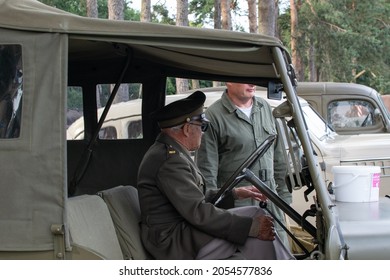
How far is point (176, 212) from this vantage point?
3.40 m

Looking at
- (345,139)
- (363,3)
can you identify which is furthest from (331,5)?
(345,139)

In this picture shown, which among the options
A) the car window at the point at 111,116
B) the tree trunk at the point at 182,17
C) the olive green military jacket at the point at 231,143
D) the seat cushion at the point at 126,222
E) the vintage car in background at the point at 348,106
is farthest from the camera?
the tree trunk at the point at 182,17

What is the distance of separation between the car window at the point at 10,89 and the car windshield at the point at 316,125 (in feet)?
18.6

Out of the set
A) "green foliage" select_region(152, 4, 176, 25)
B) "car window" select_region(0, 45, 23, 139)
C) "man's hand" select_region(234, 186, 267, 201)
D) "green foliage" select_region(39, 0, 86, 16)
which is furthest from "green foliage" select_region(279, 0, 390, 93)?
"car window" select_region(0, 45, 23, 139)

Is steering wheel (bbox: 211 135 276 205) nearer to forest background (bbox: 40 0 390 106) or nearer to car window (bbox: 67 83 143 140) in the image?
car window (bbox: 67 83 143 140)

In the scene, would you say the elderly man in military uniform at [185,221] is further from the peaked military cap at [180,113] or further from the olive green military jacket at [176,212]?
the peaked military cap at [180,113]

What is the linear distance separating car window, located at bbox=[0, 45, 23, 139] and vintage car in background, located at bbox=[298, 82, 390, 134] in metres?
8.06

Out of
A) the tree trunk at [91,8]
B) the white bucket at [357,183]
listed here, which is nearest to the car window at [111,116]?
the white bucket at [357,183]

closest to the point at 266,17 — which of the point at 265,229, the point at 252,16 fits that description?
the point at 252,16

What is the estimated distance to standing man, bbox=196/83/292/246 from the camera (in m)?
4.80

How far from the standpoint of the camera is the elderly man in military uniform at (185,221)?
129 inches

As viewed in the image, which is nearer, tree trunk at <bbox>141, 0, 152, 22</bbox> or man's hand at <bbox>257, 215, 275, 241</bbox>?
man's hand at <bbox>257, 215, 275, 241</bbox>

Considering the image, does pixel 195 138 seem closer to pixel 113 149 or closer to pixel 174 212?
pixel 174 212

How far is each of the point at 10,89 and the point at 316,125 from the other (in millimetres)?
6070
